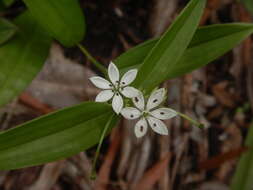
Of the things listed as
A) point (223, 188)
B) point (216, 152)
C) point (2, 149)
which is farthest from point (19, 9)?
point (223, 188)

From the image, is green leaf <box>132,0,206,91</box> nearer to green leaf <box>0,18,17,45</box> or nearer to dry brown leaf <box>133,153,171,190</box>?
green leaf <box>0,18,17,45</box>

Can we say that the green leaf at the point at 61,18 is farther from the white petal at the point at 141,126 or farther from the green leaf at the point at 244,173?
the green leaf at the point at 244,173

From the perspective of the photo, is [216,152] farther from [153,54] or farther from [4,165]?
[4,165]

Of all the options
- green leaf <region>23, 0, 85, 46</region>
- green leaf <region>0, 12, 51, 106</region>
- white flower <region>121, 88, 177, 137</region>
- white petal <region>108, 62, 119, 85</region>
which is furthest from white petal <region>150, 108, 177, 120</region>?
green leaf <region>0, 12, 51, 106</region>

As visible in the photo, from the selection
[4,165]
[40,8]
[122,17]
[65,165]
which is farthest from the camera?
[122,17]

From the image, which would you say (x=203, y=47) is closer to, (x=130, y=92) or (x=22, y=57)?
(x=130, y=92)

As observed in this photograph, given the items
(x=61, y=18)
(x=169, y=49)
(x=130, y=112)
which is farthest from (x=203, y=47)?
(x=61, y=18)
